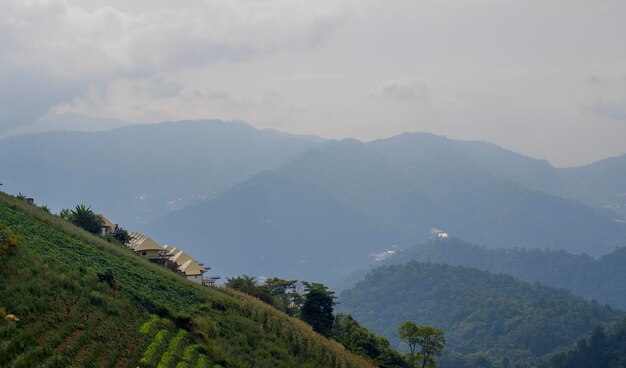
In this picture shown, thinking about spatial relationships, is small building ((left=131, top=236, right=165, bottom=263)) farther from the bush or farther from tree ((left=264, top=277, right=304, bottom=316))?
the bush

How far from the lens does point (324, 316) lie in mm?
36844

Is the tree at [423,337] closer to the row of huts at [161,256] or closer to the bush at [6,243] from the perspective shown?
the row of huts at [161,256]

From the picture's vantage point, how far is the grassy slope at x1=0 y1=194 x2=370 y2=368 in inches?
665

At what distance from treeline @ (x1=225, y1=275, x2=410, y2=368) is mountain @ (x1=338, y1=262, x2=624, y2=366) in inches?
3415

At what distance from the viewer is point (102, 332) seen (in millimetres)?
18188

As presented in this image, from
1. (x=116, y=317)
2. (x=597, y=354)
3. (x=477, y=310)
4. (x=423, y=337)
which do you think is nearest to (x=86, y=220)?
(x=116, y=317)

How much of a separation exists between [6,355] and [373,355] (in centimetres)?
2922

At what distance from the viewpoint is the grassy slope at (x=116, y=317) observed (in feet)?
55.4

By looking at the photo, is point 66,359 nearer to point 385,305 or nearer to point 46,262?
point 46,262

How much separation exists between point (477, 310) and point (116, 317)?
15245 cm

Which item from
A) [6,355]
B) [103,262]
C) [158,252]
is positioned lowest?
[6,355]

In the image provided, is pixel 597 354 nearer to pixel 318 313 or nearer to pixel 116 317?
pixel 318 313

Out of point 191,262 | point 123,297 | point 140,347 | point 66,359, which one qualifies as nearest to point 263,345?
point 123,297

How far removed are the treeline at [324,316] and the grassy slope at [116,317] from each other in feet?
18.4
